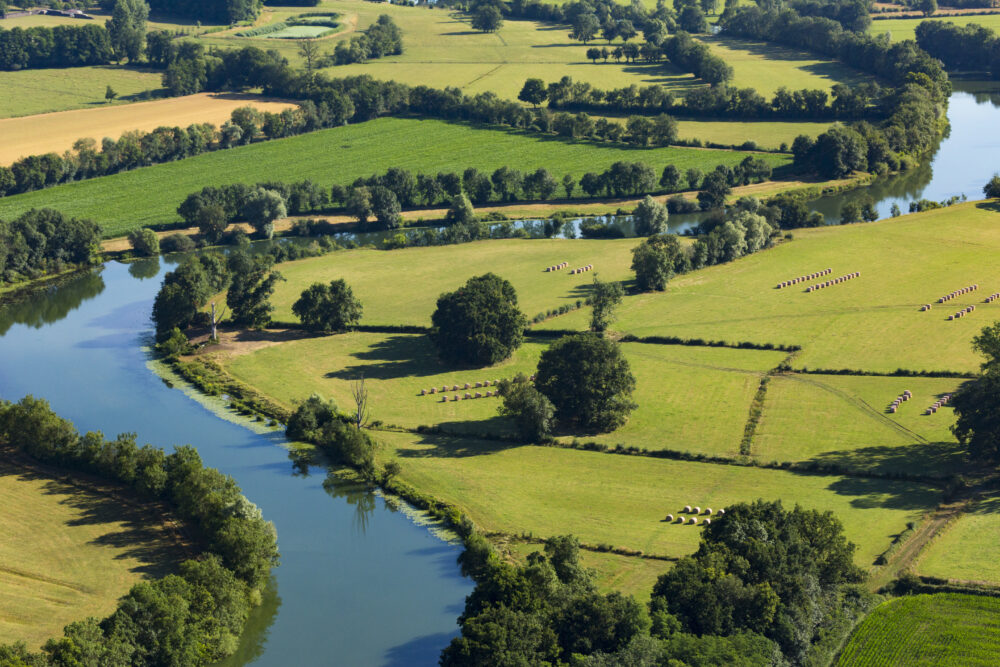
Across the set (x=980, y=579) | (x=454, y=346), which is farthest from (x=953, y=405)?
(x=454, y=346)

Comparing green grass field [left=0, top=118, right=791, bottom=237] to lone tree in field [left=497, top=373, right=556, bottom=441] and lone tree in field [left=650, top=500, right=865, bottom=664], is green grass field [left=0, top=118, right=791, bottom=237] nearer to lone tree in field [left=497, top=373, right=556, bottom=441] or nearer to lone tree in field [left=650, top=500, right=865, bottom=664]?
lone tree in field [left=497, top=373, right=556, bottom=441]

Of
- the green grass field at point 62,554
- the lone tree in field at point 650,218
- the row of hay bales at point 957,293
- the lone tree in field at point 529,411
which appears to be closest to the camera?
the green grass field at point 62,554

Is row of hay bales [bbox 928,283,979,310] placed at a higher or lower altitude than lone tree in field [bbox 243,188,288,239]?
lower

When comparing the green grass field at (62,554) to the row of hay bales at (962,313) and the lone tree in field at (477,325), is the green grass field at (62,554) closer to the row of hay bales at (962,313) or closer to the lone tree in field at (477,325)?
the lone tree in field at (477,325)

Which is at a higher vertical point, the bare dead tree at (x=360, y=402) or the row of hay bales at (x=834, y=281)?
the row of hay bales at (x=834, y=281)

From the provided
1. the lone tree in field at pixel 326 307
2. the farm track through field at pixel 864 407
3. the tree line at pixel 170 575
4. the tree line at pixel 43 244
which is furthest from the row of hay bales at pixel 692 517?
the tree line at pixel 43 244

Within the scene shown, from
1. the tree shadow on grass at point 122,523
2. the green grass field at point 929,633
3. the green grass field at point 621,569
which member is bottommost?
the green grass field at point 929,633

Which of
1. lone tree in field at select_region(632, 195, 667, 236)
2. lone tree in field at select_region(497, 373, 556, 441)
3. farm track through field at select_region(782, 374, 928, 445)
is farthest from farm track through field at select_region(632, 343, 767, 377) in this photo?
lone tree in field at select_region(632, 195, 667, 236)
